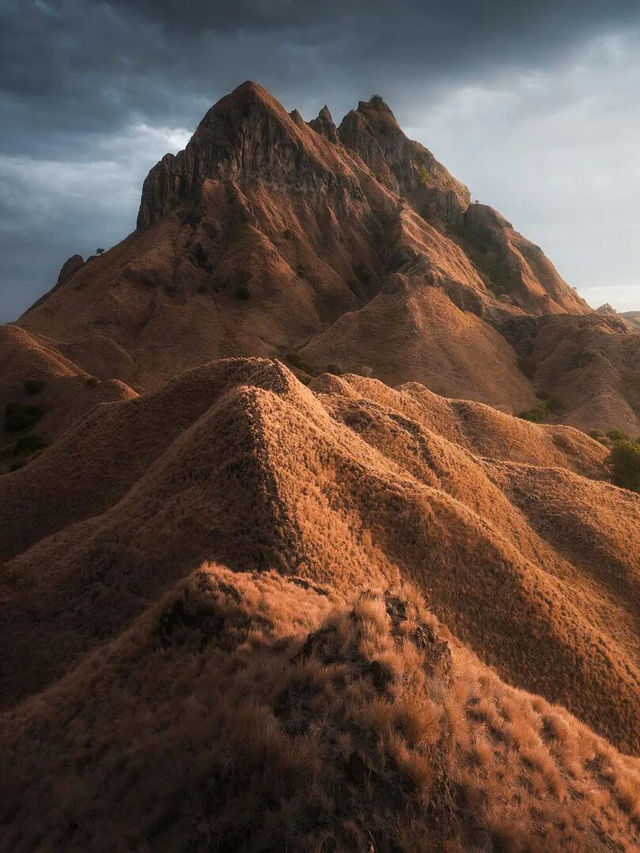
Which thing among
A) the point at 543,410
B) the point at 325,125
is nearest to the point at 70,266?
the point at 325,125

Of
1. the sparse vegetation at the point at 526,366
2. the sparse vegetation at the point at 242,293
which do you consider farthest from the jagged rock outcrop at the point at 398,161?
the sparse vegetation at the point at 242,293

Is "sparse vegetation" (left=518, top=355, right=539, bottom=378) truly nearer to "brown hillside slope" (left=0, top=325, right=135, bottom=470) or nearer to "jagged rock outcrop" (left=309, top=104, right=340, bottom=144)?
"brown hillside slope" (left=0, top=325, right=135, bottom=470)

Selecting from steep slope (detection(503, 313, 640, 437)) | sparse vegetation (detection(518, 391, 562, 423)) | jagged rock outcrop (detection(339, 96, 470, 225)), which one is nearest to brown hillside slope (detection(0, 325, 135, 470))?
sparse vegetation (detection(518, 391, 562, 423))

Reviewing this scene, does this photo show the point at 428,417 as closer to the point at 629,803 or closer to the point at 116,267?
the point at 629,803

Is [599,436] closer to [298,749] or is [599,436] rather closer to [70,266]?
[298,749]

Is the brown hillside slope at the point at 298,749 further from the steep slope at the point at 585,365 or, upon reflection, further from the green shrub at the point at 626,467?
the steep slope at the point at 585,365

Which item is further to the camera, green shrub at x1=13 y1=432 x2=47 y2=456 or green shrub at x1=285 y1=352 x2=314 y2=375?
green shrub at x1=285 y1=352 x2=314 y2=375
